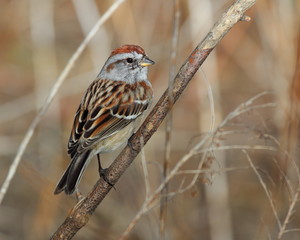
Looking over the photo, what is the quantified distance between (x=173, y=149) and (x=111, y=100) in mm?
1985

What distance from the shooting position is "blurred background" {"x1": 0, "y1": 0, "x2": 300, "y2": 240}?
4.27 meters

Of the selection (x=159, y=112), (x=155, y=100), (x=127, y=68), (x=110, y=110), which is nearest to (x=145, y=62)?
(x=127, y=68)

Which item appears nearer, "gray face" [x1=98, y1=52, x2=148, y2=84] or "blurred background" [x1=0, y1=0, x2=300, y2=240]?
"gray face" [x1=98, y1=52, x2=148, y2=84]

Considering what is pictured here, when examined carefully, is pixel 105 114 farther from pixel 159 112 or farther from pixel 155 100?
pixel 155 100

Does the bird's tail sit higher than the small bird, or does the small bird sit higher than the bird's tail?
the small bird

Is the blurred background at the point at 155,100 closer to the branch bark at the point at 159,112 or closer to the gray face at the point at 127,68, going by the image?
the gray face at the point at 127,68

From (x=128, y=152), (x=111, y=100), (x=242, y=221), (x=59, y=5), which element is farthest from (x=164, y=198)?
(x=59, y=5)

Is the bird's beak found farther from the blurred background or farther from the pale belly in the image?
the blurred background

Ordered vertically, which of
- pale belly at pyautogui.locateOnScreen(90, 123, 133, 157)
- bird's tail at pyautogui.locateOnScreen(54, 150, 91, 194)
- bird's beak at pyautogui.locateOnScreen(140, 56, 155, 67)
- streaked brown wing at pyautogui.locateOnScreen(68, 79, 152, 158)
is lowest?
bird's tail at pyautogui.locateOnScreen(54, 150, 91, 194)

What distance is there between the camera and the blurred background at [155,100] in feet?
14.0

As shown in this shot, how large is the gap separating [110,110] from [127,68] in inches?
13.9

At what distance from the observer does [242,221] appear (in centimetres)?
488

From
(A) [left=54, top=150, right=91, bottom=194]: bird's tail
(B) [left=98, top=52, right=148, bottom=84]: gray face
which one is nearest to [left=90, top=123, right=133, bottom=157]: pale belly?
(A) [left=54, top=150, right=91, bottom=194]: bird's tail

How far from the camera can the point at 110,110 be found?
10.7 feet
